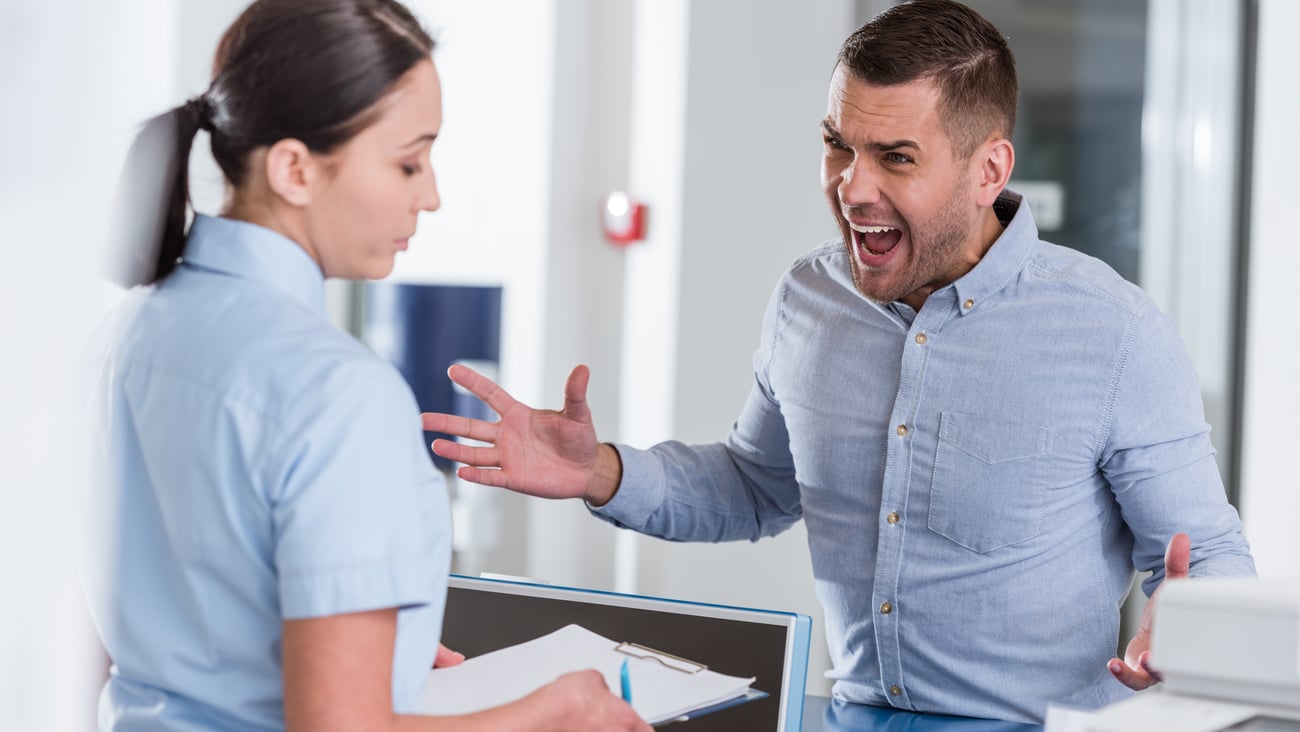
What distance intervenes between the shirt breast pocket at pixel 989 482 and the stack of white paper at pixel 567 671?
1.51 ft

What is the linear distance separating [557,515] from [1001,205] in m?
1.78

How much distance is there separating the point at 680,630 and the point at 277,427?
58cm

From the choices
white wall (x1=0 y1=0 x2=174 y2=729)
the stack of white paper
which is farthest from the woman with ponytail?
the stack of white paper

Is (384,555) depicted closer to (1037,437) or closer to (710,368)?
(1037,437)

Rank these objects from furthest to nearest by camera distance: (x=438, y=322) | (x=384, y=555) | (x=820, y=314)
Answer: (x=438, y=322)
(x=820, y=314)
(x=384, y=555)

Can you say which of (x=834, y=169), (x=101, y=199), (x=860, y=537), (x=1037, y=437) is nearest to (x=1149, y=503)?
(x=1037, y=437)

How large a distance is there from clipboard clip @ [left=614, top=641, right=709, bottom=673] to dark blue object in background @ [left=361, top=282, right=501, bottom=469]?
7.92 feet

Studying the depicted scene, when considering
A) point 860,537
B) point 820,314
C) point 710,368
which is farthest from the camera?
point 710,368

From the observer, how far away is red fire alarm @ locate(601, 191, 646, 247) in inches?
126

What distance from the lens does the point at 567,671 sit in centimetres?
128

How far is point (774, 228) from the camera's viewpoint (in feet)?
10.7

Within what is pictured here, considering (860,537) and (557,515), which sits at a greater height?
(860,537)

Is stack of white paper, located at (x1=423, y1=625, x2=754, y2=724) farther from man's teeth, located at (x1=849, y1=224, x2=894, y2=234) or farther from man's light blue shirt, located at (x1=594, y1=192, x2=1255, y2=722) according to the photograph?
man's teeth, located at (x1=849, y1=224, x2=894, y2=234)

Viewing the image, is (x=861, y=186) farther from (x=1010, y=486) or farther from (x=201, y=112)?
(x=201, y=112)
